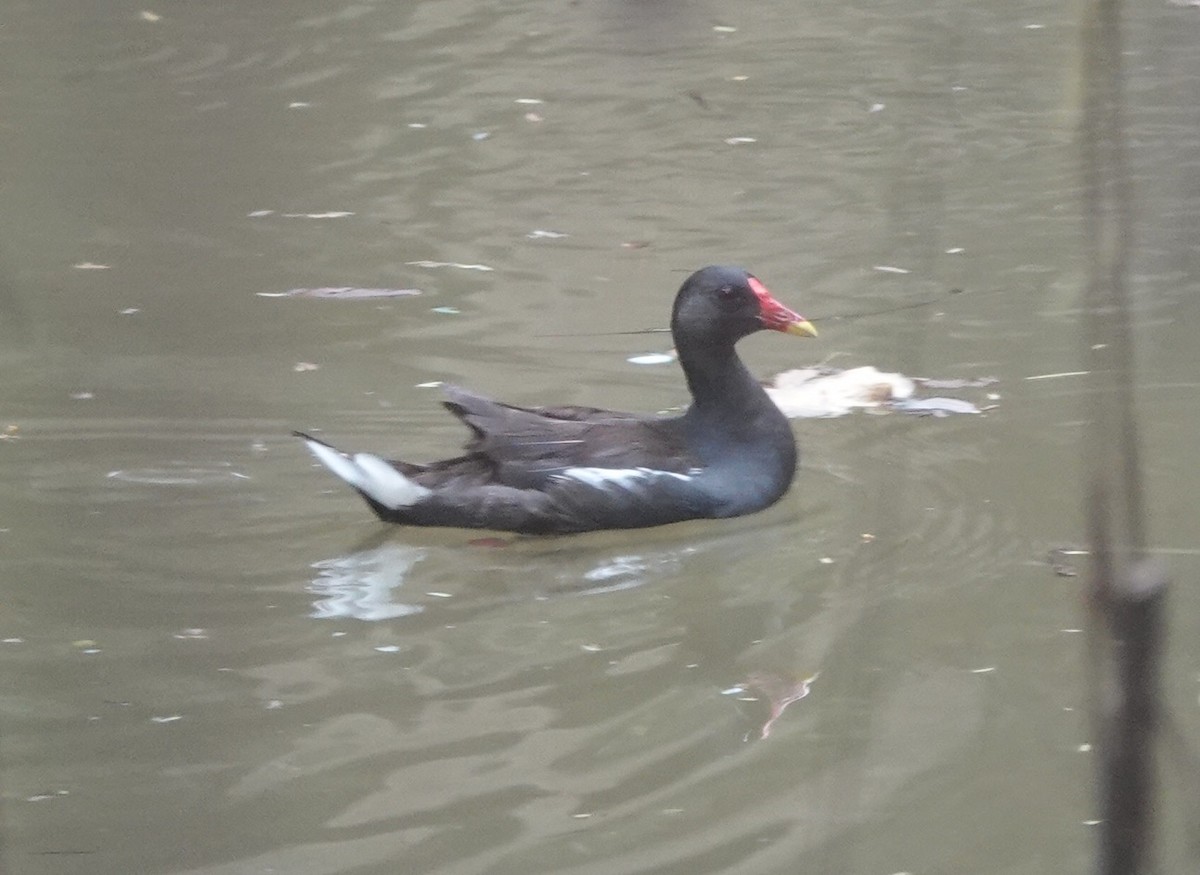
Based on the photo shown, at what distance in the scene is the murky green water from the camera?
154 inches

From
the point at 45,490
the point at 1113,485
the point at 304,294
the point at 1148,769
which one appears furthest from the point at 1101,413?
the point at 304,294

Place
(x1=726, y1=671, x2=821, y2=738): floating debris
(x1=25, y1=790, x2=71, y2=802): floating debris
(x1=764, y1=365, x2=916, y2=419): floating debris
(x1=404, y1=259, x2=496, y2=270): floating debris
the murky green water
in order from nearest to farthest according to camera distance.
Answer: the murky green water < (x1=25, y1=790, x2=71, y2=802): floating debris < (x1=726, y1=671, x2=821, y2=738): floating debris < (x1=764, y1=365, x2=916, y2=419): floating debris < (x1=404, y1=259, x2=496, y2=270): floating debris

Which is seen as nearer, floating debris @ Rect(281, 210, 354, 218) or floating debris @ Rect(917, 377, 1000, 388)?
floating debris @ Rect(917, 377, 1000, 388)

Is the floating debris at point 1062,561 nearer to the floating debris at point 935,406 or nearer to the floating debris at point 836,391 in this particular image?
the floating debris at point 935,406

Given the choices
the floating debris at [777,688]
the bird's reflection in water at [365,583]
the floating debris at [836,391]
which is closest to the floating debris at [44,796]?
the bird's reflection in water at [365,583]

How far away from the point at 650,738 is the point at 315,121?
7.34 metres

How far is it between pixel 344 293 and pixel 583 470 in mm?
2609

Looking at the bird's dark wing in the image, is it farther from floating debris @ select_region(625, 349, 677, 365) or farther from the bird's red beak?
floating debris @ select_region(625, 349, 677, 365)

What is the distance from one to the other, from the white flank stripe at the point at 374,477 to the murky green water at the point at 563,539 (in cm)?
16

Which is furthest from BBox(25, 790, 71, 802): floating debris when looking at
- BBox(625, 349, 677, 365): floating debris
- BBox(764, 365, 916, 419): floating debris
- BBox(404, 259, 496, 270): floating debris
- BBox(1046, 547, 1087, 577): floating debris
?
BBox(404, 259, 496, 270): floating debris

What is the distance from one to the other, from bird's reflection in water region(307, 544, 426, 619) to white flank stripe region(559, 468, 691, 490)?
0.55 metres

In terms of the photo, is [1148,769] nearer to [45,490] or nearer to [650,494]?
[650,494]

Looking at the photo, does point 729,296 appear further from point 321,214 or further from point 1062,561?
point 321,214

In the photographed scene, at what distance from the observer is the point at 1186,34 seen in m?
11.4
